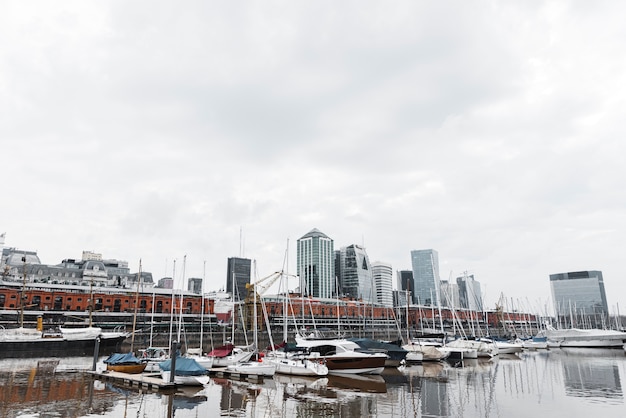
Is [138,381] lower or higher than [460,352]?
higher

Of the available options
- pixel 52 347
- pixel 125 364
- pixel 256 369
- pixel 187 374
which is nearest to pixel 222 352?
pixel 256 369

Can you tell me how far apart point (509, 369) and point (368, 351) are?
17617 mm

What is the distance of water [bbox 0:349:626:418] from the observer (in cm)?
2517

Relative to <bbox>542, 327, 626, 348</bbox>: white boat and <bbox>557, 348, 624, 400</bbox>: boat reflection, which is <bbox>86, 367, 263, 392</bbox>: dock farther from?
<bbox>542, 327, 626, 348</bbox>: white boat

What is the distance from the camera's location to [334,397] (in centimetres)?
3053

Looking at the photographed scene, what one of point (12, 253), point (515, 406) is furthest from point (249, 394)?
point (12, 253)

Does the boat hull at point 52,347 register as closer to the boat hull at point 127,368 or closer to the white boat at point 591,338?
the boat hull at point 127,368

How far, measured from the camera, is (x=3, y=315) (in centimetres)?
9388

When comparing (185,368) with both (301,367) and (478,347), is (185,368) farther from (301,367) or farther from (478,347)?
(478,347)

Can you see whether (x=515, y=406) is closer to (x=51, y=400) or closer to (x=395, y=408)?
(x=395, y=408)

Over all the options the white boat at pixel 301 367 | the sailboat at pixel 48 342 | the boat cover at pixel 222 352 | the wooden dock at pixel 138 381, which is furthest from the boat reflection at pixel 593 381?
the sailboat at pixel 48 342

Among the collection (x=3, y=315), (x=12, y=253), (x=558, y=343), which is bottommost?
(x=558, y=343)

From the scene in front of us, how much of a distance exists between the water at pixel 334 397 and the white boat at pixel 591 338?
63.3 metres

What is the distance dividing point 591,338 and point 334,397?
308ft
